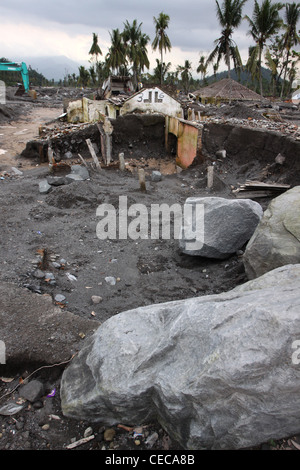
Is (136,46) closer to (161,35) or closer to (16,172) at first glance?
(161,35)

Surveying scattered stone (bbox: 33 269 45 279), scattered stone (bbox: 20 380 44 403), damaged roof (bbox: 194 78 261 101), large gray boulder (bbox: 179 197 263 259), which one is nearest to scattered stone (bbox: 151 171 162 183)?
large gray boulder (bbox: 179 197 263 259)

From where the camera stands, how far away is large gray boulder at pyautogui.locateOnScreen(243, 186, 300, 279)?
180 inches

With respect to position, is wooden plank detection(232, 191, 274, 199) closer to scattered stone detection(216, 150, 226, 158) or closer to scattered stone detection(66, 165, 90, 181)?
scattered stone detection(216, 150, 226, 158)

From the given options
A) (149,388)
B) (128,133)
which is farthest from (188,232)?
(128,133)

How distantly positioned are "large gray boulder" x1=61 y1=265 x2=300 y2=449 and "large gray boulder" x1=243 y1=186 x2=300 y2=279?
174cm

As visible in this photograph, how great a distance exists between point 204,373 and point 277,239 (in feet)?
10.0

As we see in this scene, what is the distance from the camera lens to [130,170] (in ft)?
41.1

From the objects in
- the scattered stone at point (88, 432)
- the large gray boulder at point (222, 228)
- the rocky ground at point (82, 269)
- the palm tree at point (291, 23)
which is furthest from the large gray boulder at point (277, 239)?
the palm tree at point (291, 23)

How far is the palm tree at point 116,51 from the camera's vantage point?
1251 inches

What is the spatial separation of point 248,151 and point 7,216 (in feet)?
28.7

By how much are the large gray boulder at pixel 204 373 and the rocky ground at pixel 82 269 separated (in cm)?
18

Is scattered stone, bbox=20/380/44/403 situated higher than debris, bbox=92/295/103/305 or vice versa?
scattered stone, bbox=20/380/44/403

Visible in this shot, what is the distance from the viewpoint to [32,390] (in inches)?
121

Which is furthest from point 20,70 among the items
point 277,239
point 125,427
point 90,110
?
point 125,427
